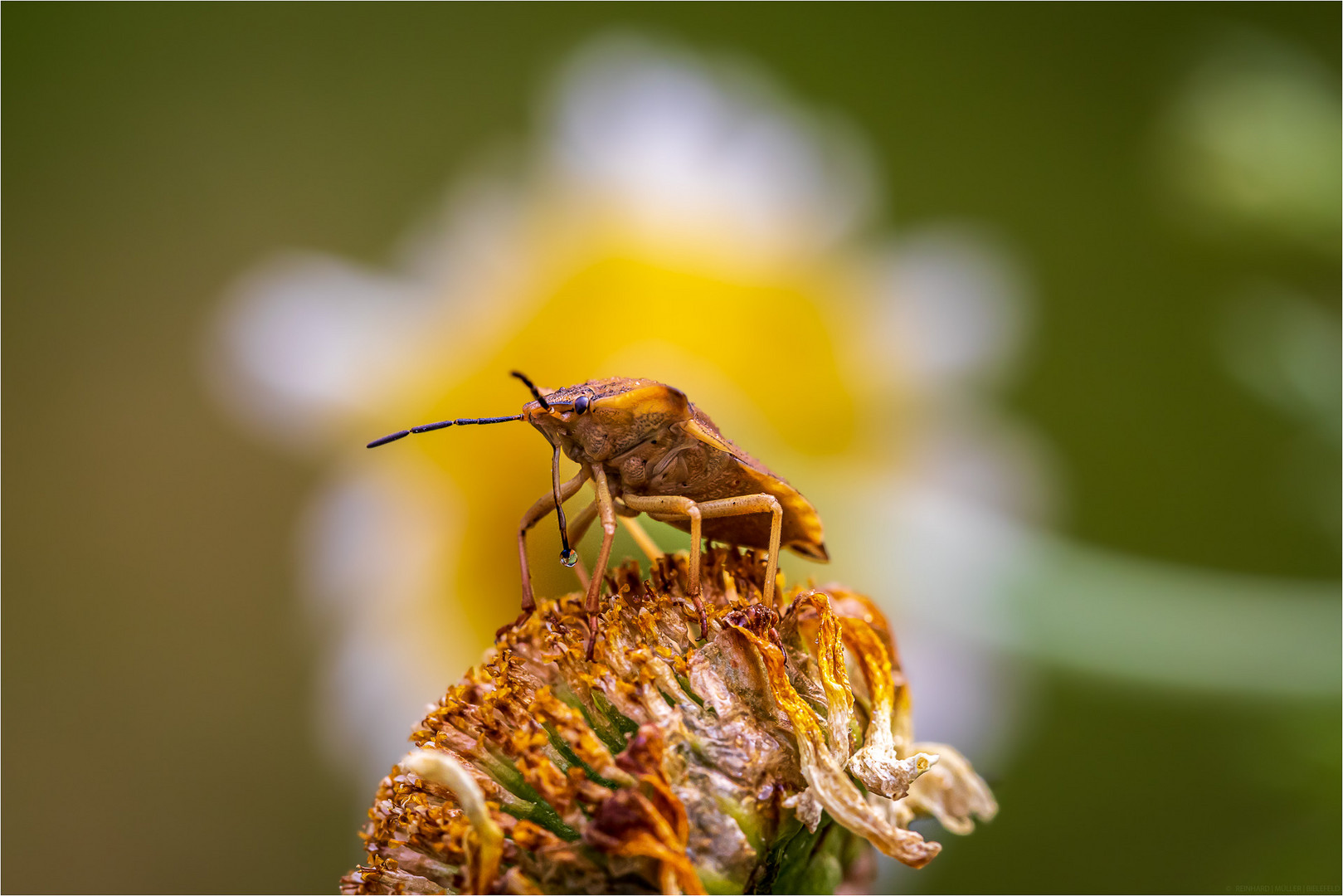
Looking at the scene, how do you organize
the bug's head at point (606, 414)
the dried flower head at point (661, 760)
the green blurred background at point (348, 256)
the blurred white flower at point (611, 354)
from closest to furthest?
the dried flower head at point (661, 760)
the bug's head at point (606, 414)
the blurred white flower at point (611, 354)
the green blurred background at point (348, 256)

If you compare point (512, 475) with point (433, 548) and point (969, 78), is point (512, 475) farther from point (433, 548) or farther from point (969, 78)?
point (969, 78)

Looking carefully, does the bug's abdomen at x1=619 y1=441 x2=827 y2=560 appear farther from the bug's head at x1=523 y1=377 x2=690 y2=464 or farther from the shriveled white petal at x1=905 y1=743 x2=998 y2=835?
the shriveled white petal at x1=905 y1=743 x2=998 y2=835

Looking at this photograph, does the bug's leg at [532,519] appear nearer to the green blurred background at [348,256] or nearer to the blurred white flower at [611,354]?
the blurred white flower at [611,354]

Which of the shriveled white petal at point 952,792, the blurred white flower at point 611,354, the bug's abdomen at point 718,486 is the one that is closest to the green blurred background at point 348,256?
the blurred white flower at point 611,354

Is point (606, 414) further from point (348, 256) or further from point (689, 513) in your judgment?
point (348, 256)

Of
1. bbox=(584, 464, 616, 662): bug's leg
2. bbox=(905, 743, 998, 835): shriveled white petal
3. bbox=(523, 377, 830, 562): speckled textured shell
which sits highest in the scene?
bbox=(523, 377, 830, 562): speckled textured shell

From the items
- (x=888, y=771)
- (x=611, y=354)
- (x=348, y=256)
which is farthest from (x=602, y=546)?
(x=348, y=256)

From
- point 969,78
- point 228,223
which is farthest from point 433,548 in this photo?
point 969,78

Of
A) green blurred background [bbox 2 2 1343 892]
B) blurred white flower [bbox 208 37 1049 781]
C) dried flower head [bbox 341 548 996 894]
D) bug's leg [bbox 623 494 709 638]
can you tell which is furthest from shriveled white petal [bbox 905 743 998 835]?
green blurred background [bbox 2 2 1343 892]
